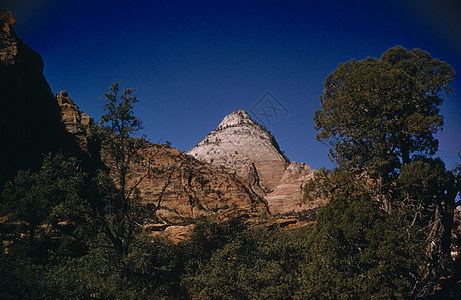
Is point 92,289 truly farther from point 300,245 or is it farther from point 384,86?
point 384,86

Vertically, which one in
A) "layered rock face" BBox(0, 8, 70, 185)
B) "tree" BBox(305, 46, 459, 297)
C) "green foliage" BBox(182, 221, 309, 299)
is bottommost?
"green foliage" BBox(182, 221, 309, 299)

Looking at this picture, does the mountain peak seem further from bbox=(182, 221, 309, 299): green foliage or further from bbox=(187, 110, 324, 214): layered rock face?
bbox=(182, 221, 309, 299): green foliage

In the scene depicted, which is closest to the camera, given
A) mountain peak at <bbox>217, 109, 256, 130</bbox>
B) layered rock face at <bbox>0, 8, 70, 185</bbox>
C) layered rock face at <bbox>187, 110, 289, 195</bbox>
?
layered rock face at <bbox>0, 8, 70, 185</bbox>

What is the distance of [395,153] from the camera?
15.5m

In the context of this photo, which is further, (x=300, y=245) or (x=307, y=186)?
(x=300, y=245)

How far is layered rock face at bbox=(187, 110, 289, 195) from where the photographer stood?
98.6 m

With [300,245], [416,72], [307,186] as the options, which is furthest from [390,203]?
[416,72]

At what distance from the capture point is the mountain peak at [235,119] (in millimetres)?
149262

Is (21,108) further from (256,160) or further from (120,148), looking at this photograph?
(256,160)

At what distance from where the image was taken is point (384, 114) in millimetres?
15578

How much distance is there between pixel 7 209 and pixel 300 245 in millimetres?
20502

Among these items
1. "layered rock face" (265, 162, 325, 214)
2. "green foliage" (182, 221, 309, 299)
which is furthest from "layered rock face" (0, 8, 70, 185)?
"layered rock face" (265, 162, 325, 214)

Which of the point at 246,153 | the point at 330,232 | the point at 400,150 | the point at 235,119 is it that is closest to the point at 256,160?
the point at 246,153

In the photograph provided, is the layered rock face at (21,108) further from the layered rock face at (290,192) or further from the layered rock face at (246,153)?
the layered rock face at (246,153)
